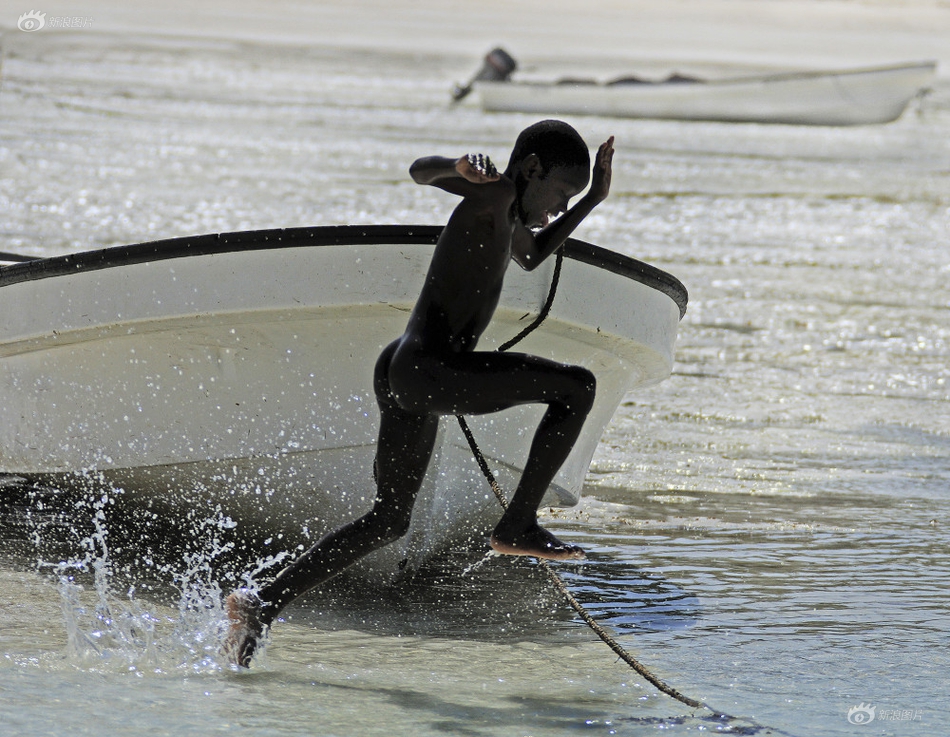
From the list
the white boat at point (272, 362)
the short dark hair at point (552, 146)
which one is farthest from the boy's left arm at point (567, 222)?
the white boat at point (272, 362)

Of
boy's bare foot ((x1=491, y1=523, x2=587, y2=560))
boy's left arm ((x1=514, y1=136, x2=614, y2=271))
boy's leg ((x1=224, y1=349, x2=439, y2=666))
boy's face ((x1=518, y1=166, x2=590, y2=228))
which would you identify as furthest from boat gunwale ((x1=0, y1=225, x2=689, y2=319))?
boy's bare foot ((x1=491, y1=523, x2=587, y2=560))

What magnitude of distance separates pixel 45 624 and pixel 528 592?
5.27ft

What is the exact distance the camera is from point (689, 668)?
4047 mm

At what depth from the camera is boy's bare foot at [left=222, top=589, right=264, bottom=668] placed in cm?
384

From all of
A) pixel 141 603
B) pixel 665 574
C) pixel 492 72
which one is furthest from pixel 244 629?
pixel 492 72

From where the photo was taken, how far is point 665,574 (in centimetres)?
499

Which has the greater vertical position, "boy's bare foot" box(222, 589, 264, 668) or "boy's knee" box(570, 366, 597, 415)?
"boy's knee" box(570, 366, 597, 415)

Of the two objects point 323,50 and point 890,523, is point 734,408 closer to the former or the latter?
point 890,523

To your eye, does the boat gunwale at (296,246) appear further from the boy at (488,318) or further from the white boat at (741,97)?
the white boat at (741,97)

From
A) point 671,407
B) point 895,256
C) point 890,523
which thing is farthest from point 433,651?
point 895,256

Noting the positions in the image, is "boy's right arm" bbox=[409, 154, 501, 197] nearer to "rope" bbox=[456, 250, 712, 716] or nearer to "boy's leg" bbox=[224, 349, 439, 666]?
"boy's leg" bbox=[224, 349, 439, 666]

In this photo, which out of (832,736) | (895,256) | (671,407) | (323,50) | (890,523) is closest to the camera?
(832,736)

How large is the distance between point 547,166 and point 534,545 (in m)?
0.97

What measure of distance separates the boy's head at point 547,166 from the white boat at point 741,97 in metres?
25.5
